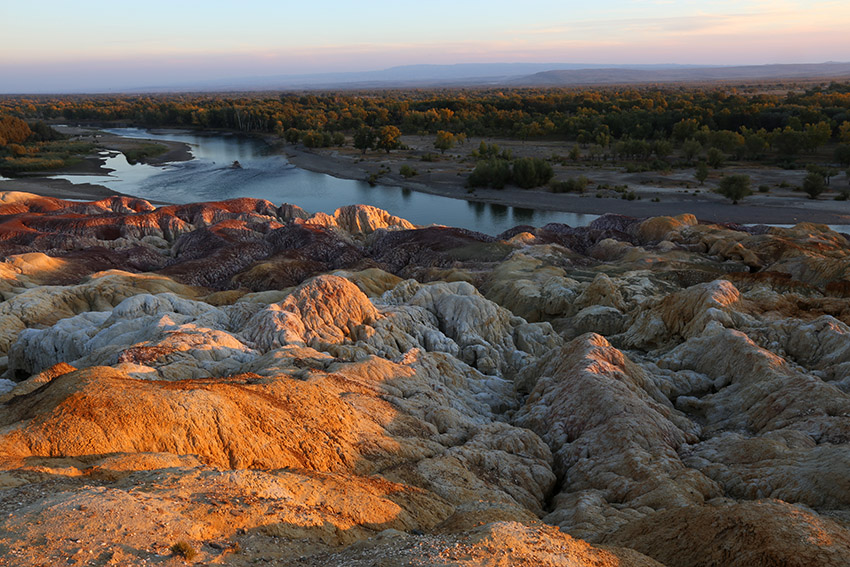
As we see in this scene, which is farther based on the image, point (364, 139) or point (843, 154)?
point (364, 139)

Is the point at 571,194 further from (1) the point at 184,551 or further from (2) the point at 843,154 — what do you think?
(1) the point at 184,551

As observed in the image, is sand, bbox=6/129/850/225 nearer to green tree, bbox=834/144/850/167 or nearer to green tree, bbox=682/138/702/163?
green tree, bbox=834/144/850/167

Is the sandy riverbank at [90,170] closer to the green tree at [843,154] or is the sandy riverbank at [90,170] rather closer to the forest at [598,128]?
the forest at [598,128]

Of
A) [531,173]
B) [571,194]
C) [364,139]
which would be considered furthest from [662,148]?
[364,139]

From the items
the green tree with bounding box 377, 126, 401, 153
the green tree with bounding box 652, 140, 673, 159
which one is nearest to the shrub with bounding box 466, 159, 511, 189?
the green tree with bounding box 652, 140, 673, 159

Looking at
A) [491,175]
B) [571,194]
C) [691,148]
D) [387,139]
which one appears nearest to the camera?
[571,194]

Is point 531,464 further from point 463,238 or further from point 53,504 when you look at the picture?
point 463,238
